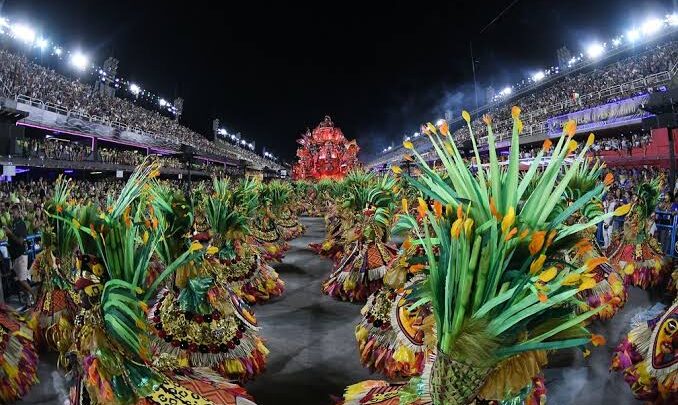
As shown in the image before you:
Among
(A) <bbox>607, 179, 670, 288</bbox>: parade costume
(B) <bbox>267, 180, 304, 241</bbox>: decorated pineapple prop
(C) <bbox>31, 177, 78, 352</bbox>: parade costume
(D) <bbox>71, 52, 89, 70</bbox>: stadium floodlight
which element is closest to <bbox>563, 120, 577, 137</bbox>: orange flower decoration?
(C) <bbox>31, 177, 78, 352</bbox>: parade costume

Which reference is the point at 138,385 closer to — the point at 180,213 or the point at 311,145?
the point at 180,213

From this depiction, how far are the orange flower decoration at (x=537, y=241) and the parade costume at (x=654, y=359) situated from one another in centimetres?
272

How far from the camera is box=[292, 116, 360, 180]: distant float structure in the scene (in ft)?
116

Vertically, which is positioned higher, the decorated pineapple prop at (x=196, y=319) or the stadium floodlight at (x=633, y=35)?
the stadium floodlight at (x=633, y=35)

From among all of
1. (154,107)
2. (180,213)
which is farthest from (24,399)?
(154,107)

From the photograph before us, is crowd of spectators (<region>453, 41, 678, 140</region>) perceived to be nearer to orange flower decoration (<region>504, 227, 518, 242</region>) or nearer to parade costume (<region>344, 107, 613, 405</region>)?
parade costume (<region>344, 107, 613, 405</region>)

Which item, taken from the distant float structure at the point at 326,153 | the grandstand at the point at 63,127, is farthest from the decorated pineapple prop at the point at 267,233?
the distant float structure at the point at 326,153

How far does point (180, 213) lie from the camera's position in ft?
15.2

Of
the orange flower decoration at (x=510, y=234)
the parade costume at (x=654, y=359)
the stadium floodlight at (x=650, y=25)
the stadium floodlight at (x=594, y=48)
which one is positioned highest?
the stadium floodlight at (x=594, y=48)

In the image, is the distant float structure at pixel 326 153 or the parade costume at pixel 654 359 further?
the distant float structure at pixel 326 153

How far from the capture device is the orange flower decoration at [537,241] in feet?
5.25

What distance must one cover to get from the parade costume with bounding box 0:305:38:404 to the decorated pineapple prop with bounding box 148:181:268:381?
121cm

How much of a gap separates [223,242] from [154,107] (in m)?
62.1

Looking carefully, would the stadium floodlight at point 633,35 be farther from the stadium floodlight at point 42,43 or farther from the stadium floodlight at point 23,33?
the stadium floodlight at point 42,43
